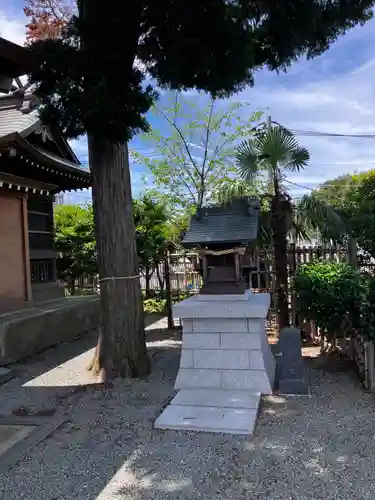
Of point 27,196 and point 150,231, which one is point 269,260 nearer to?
point 150,231

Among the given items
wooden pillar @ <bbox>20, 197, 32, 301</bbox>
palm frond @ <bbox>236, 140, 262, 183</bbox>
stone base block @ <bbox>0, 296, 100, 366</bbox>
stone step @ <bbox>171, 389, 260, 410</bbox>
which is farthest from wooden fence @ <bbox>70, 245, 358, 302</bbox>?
wooden pillar @ <bbox>20, 197, 32, 301</bbox>

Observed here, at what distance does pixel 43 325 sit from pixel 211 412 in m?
4.53

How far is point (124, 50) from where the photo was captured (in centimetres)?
508

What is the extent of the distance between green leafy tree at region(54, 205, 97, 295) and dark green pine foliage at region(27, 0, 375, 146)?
7.55 metres

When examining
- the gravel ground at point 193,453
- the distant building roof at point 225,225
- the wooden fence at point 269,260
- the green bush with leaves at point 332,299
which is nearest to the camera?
the gravel ground at point 193,453

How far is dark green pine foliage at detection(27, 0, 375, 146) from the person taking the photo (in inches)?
188

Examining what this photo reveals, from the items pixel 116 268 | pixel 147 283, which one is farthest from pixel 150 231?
pixel 116 268

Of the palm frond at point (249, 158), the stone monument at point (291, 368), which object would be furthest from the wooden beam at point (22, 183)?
the stone monument at point (291, 368)

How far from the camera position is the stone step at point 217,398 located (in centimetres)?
443

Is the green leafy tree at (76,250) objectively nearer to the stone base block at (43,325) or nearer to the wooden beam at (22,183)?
the stone base block at (43,325)

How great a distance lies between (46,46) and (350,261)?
5.49m

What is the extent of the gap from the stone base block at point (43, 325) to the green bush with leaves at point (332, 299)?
14.8 ft

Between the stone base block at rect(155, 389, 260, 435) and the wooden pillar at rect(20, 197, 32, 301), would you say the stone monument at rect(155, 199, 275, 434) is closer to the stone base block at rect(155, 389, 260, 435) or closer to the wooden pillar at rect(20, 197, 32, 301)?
the stone base block at rect(155, 389, 260, 435)

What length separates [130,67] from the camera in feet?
17.3
